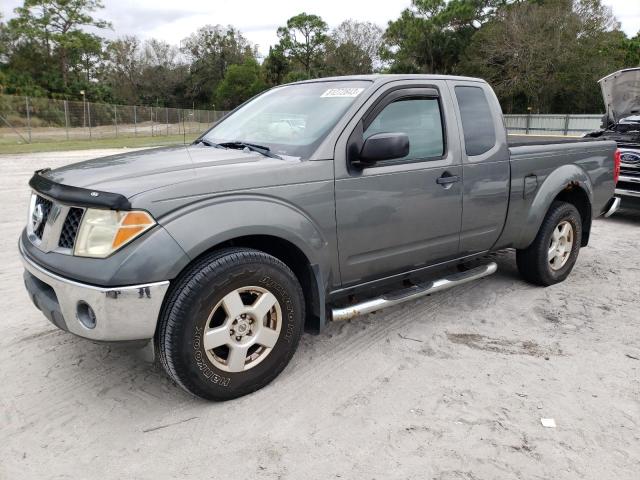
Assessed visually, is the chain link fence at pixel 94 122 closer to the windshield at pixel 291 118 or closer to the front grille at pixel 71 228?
the windshield at pixel 291 118

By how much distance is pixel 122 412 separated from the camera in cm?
296

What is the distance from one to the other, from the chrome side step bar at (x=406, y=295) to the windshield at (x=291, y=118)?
1.02 metres

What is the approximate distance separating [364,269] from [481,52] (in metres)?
49.4

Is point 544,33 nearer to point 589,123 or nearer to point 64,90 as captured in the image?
point 589,123

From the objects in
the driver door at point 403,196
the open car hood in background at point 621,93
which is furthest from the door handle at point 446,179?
the open car hood in background at point 621,93

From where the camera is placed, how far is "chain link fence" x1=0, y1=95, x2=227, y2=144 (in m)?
28.8

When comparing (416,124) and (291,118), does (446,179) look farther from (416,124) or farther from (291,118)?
(291,118)

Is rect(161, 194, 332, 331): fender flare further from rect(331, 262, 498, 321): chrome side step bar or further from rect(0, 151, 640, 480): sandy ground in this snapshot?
rect(0, 151, 640, 480): sandy ground

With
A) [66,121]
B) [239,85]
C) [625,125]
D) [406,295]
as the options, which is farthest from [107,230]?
[239,85]

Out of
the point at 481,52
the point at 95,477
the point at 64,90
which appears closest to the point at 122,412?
the point at 95,477

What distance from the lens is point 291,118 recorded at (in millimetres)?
3746

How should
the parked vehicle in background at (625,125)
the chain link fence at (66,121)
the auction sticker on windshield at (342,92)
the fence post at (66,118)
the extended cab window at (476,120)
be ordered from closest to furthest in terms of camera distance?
the auction sticker on windshield at (342,92)
the extended cab window at (476,120)
the parked vehicle in background at (625,125)
the chain link fence at (66,121)
the fence post at (66,118)

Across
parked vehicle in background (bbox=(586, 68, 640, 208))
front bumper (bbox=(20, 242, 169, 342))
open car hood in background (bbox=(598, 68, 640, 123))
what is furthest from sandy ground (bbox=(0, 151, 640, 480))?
open car hood in background (bbox=(598, 68, 640, 123))

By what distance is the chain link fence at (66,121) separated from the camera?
28828mm
